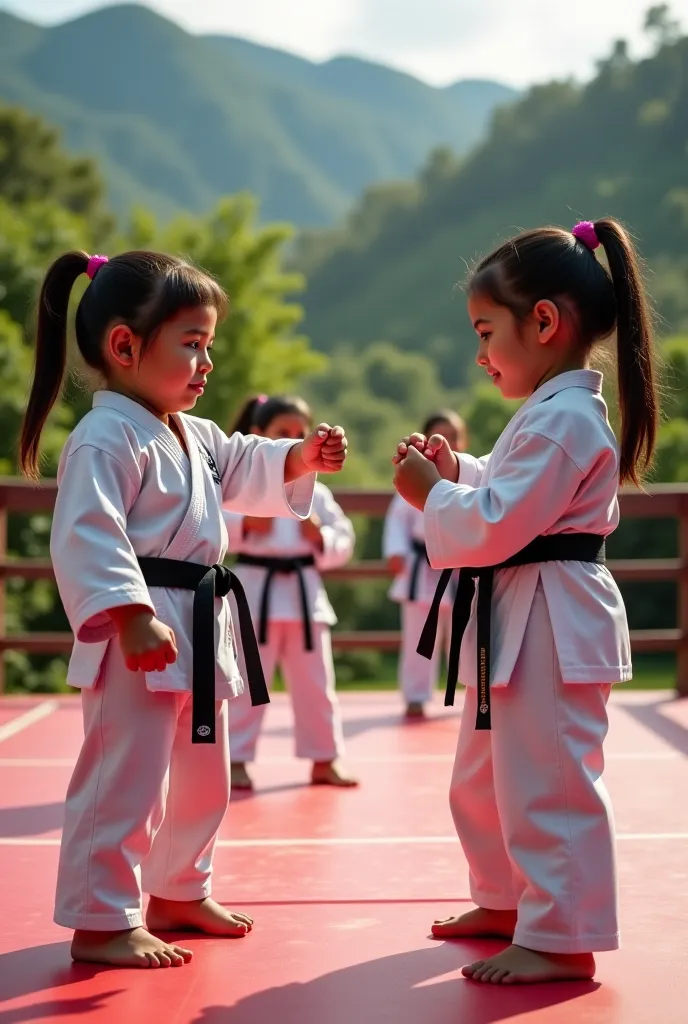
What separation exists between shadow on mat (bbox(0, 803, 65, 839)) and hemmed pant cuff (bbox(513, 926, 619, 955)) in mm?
1780

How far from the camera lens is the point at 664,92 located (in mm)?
62438

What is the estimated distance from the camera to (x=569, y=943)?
245cm

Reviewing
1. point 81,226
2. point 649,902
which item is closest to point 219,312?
point 649,902

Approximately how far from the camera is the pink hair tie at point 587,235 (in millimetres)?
2703

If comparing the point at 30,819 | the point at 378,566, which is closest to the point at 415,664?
the point at 378,566

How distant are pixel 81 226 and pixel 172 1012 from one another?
3370cm

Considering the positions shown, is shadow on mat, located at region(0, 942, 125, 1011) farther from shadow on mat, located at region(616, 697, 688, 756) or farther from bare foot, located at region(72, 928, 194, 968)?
shadow on mat, located at region(616, 697, 688, 756)

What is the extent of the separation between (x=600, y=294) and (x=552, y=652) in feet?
2.43

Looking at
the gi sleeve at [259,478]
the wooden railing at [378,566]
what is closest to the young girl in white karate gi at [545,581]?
the gi sleeve at [259,478]

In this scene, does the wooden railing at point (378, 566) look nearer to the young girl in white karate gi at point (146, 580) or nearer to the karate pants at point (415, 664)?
the karate pants at point (415, 664)

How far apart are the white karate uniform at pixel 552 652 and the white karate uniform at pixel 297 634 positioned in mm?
2246

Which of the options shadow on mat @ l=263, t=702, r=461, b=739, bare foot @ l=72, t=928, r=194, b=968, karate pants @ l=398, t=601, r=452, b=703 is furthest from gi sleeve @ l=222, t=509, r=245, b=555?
bare foot @ l=72, t=928, r=194, b=968

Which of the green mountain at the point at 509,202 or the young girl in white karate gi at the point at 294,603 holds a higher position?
the green mountain at the point at 509,202

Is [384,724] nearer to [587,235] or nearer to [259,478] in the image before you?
[259,478]
